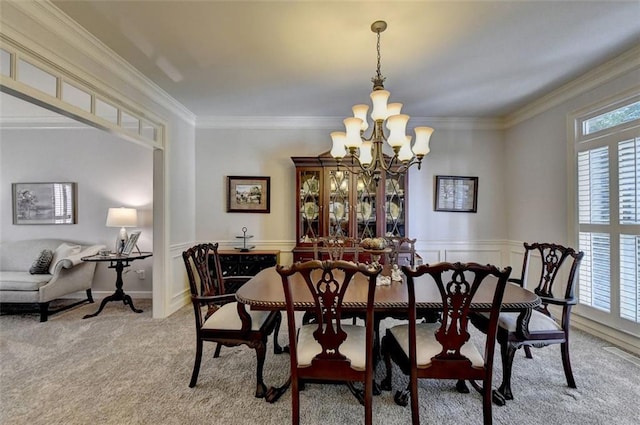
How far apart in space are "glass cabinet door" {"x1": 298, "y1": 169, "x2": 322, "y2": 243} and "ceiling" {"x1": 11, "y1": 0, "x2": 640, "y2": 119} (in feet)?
3.40

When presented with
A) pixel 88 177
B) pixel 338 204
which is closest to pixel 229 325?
pixel 338 204

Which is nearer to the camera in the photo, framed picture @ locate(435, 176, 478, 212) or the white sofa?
the white sofa

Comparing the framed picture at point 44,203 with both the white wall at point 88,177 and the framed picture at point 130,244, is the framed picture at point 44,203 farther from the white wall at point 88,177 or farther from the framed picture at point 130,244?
the framed picture at point 130,244

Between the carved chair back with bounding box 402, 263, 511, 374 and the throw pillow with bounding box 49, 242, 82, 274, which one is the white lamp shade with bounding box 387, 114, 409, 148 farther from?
the throw pillow with bounding box 49, 242, 82, 274

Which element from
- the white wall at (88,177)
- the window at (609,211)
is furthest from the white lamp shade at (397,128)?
the white wall at (88,177)

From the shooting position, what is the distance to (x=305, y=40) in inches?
89.7

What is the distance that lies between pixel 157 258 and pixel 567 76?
4915mm

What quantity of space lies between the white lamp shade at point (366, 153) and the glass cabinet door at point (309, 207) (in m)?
1.53

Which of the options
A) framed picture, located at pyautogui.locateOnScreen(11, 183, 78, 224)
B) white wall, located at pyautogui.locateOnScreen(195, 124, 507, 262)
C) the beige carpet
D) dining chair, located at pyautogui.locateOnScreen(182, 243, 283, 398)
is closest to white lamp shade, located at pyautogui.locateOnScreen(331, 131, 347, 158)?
dining chair, located at pyautogui.locateOnScreen(182, 243, 283, 398)

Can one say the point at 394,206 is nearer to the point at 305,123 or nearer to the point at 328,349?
the point at 305,123

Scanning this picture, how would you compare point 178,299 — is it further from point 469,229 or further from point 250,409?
point 469,229

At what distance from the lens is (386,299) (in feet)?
5.53

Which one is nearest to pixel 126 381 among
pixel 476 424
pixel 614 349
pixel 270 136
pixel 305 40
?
pixel 476 424

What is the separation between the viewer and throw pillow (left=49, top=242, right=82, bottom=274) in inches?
142
